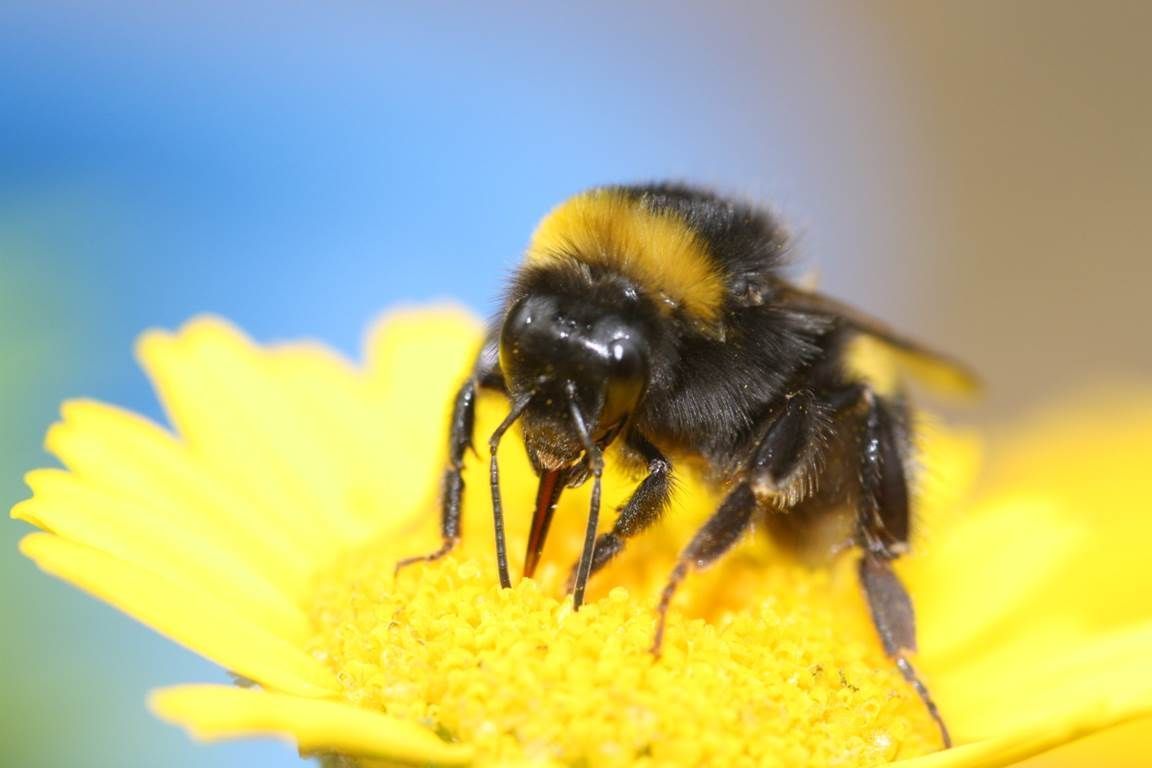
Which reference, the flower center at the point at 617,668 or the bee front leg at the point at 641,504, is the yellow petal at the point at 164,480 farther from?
the bee front leg at the point at 641,504

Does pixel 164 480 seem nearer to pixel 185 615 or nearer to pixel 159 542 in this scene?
pixel 159 542

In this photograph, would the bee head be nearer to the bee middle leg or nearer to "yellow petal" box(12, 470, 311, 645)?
the bee middle leg

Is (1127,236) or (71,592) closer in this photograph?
(71,592)

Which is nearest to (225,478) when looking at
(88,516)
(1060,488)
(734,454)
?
(88,516)

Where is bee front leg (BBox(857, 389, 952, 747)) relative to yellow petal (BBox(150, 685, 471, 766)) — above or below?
above

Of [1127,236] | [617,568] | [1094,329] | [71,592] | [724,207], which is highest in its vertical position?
[1127,236]

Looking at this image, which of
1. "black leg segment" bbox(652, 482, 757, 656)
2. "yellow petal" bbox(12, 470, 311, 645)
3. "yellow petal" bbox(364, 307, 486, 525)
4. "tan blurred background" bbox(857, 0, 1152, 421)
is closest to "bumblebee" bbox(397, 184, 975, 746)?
"black leg segment" bbox(652, 482, 757, 656)

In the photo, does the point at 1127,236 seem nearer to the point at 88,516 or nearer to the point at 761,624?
the point at 761,624
